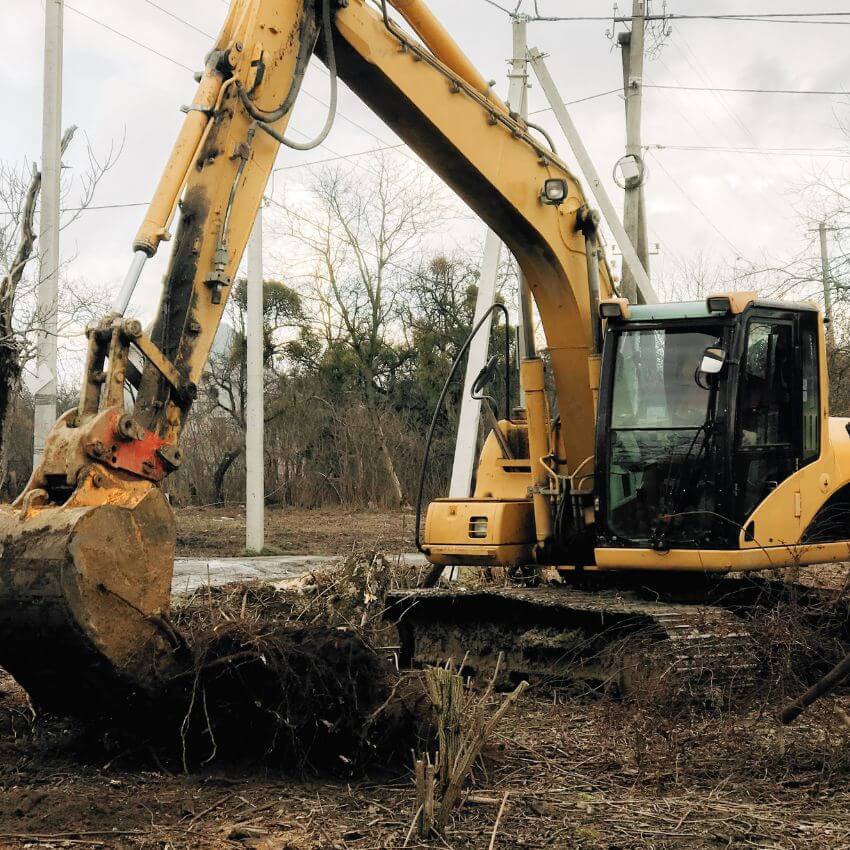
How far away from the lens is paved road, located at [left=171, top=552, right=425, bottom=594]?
43.9ft

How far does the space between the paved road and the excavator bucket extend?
25.3 feet

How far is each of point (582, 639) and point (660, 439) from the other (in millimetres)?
1336

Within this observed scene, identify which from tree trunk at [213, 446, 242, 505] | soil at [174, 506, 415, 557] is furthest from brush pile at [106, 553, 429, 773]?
tree trunk at [213, 446, 242, 505]

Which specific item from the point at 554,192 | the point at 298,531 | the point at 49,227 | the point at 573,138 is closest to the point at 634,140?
the point at 573,138

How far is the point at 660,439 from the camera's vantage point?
283 inches

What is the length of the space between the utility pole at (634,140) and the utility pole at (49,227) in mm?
8321

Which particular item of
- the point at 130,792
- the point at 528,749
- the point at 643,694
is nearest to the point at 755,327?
the point at 643,694

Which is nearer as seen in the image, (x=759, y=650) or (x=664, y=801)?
(x=664, y=801)

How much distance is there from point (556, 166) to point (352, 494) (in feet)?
71.2

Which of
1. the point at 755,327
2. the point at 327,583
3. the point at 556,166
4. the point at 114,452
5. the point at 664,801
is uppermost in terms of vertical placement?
the point at 556,166

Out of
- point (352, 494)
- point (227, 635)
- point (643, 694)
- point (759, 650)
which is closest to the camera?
point (227, 635)

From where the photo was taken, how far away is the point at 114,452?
188 inches

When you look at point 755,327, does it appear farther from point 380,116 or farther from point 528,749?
point 528,749

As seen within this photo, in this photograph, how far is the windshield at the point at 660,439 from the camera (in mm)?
7062
